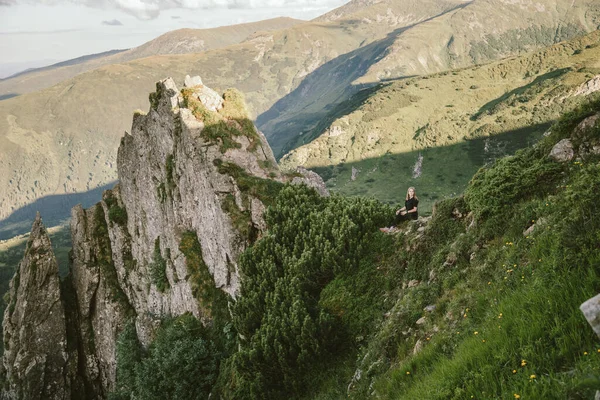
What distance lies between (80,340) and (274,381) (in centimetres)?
3733

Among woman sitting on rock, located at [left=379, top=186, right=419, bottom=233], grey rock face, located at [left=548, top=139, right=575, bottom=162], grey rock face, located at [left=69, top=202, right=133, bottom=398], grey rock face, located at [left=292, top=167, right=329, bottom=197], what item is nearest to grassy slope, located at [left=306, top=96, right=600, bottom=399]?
grey rock face, located at [left=548, top=139, right=575, bottom=162]

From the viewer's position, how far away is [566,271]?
618 cm

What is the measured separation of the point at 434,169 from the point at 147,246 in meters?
159

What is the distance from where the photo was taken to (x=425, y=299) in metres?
11.1

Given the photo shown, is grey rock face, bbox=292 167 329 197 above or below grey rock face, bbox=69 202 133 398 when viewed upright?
above

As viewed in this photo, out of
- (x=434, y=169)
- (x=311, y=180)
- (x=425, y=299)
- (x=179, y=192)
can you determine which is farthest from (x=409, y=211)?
(x=434, y=169)

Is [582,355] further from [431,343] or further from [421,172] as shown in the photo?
[421,172]

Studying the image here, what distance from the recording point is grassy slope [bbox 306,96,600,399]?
17.1ft

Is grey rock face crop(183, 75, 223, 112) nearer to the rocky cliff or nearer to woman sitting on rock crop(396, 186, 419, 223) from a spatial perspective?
the rocky cliff

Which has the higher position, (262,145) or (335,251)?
(262,145)

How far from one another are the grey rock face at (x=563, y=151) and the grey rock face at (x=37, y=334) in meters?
47.6

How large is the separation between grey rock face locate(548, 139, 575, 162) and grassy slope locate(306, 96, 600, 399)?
259 mm

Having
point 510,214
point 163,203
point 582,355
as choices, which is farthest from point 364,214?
point 163,203

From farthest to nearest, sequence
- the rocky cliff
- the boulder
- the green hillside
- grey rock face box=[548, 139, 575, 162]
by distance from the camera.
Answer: the rocky cliff
grey rock face box=[548, 139, 575, 162]
the green hillside
the boulder
